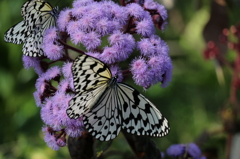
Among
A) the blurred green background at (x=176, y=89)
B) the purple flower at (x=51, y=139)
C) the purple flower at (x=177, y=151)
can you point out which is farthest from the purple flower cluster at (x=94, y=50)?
the blurred green background at (x=176, y=89)

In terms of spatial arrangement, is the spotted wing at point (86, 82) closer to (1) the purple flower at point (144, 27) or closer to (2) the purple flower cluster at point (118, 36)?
(2) the purple flower cluster at point (118, 36)

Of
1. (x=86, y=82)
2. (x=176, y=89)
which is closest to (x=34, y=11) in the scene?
(x=86, y=82)

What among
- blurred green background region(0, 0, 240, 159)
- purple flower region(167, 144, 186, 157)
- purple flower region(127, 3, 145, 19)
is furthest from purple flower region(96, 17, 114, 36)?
blurred green background region(0, 0, 240, 159)

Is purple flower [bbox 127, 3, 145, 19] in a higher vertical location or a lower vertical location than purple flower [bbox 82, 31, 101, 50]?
higher

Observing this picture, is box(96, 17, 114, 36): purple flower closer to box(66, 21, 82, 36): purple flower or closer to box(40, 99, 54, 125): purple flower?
box(66, 21, 82, 36): purple flower

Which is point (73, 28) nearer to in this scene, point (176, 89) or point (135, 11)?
point (135, 11)

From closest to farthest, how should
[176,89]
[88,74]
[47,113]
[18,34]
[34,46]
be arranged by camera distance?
[88,74] → [47,113] → [34,46] → [18,34] → [176,89]
